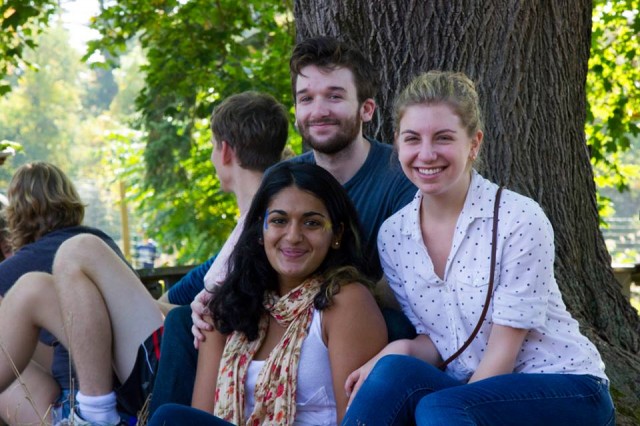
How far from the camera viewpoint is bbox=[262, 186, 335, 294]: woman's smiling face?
327cm

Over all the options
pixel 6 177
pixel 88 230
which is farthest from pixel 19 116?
pixel 88 230

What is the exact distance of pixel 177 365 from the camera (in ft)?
11.4

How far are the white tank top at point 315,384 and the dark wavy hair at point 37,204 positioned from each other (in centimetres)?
197

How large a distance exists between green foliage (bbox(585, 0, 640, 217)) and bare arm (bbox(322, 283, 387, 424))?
5.84 meters

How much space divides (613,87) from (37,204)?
6362mm

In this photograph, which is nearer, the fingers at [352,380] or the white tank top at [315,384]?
the fingers at [352,380]

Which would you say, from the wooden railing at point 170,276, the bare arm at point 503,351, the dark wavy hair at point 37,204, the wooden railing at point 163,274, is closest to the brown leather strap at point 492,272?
the bare arm at point 503,351

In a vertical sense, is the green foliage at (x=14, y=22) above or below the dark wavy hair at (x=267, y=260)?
above

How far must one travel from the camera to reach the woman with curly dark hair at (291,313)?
315 centimetres

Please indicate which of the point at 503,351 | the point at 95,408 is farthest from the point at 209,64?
the point at 503,351

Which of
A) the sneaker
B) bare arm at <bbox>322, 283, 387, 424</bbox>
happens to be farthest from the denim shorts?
bare arm at <bbox>322, 283, 387, 424</bbox>

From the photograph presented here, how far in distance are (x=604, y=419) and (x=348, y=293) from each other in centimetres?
89

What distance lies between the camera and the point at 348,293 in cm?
318

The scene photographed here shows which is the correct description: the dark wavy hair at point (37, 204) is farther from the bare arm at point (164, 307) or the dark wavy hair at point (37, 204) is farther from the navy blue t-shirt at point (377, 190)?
the navy blue t-shirt at point (377, 190)
